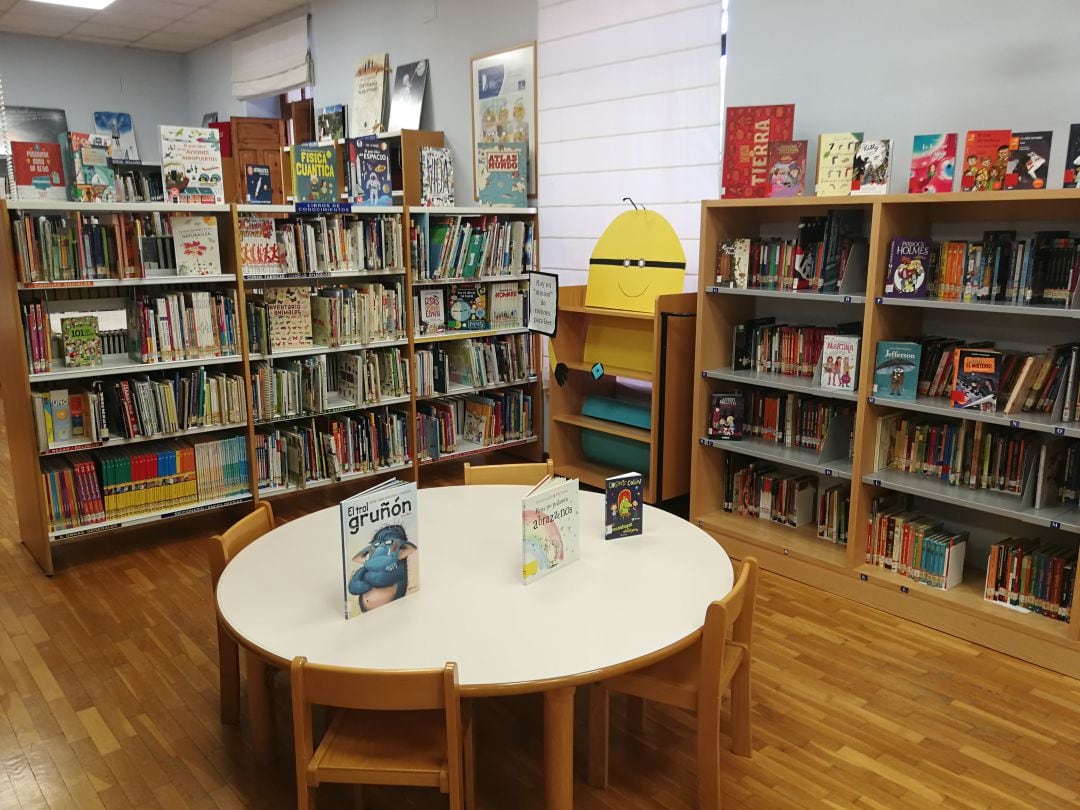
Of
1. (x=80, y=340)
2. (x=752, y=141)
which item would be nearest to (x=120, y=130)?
(x=80, y=340)

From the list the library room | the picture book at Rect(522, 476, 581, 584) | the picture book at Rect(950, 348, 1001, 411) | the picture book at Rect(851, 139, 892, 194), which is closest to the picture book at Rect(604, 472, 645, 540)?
the library room

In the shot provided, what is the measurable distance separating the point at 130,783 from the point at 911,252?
10.5 ft

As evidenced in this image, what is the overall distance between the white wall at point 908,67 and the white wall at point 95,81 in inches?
288

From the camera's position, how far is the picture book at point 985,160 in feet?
9.66

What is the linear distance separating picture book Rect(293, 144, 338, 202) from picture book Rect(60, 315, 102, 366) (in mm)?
1188

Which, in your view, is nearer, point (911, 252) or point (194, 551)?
point (911, 252)

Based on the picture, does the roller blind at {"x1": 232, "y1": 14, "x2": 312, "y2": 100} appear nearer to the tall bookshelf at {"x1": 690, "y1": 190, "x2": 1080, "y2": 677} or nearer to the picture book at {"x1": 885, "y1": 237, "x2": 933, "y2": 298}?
the tall bookshelf at {"x1": 690, "y1": 190, "x2": 1080, "y2": 677}

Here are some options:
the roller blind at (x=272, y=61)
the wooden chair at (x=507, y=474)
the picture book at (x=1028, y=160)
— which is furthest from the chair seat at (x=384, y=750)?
the roller blind at (x=272, y=61)

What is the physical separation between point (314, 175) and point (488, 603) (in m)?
3.03

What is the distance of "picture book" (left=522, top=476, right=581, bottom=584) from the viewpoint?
220cm

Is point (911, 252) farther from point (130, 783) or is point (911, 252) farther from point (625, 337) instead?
point (130, 783)

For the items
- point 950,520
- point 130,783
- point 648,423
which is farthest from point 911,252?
point 130,783

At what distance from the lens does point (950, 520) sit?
3.58m

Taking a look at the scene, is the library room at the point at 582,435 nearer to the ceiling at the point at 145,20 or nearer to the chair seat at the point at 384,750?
the chair seat at the point at 384,750
